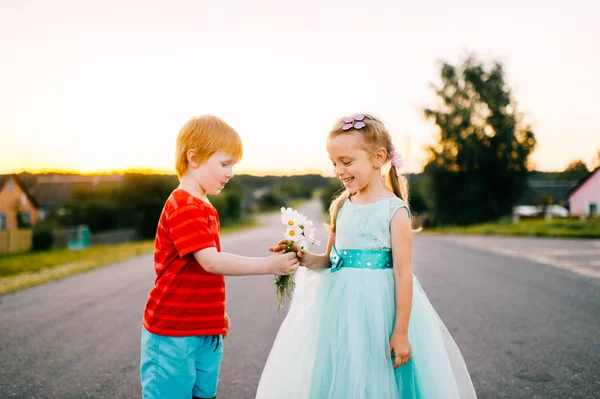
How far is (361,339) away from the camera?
7.73 feet

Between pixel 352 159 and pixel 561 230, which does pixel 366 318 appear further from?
pixel 561 230

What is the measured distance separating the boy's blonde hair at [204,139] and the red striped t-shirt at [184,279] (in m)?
0.17

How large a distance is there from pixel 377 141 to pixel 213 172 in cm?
82

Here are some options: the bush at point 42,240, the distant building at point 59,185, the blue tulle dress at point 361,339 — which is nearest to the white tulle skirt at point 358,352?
the blue tulle dress at point 361,339

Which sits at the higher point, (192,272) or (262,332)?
(192,272)

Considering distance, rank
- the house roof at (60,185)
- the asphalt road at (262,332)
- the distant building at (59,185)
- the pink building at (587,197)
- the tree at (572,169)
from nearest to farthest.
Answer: the asphalt road at (262,332)
the pink building at (587,197)
the tree at (572,169)
the distant building at (59,185)
the house roof at (60,185)

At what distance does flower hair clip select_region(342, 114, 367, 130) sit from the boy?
55 centimetres

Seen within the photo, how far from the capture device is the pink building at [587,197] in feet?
57.0

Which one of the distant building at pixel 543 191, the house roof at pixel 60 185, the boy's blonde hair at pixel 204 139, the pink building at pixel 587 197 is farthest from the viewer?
the house roof at pixel 60 185

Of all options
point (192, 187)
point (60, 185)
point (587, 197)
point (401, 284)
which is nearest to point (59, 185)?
point (60, 185)

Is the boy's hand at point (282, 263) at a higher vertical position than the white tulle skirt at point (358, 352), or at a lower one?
higher

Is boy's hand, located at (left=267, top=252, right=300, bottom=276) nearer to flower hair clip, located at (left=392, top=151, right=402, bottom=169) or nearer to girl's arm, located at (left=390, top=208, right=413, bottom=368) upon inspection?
girl's arm, located at (left=390, top=208, right=413, bottom=368)

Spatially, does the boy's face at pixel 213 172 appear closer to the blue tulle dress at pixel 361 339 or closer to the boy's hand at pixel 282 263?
the boy's hand at pixel 282 263

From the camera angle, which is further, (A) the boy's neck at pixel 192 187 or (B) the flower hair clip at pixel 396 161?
(B) the flower hair clip at pixel 396 161
